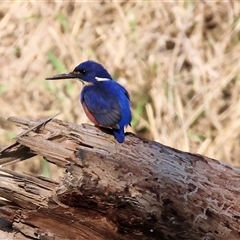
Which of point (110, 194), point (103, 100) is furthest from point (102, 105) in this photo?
point (110, 194)

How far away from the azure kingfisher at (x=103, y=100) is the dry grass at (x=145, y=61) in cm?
126

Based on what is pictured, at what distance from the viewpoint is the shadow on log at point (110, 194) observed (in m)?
1.95

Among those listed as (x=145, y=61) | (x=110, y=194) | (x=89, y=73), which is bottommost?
(x=110, y=194)

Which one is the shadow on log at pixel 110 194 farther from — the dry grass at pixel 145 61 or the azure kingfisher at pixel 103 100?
the dry grass at pixel 145 61

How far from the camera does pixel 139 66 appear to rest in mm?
3914

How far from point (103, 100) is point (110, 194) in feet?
1.44

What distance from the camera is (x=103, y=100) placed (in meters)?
2.25

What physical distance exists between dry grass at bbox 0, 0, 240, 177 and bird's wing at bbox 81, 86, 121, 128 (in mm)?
1411

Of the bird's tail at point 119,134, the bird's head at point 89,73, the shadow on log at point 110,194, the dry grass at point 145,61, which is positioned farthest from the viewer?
the dry grass at point 145,61

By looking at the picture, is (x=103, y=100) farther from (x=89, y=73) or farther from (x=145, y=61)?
(x=145, y=61)

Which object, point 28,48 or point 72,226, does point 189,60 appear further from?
point 72,226

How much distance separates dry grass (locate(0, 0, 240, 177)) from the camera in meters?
3.74

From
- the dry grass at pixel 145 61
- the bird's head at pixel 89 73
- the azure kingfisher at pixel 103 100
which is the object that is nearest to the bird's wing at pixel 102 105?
the azure kingfisher at pixel 103 100

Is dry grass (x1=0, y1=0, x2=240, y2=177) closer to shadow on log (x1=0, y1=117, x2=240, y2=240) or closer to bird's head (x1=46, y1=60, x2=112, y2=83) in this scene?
bird's head (x1=46, y1=60, x2=112, y2=83)
